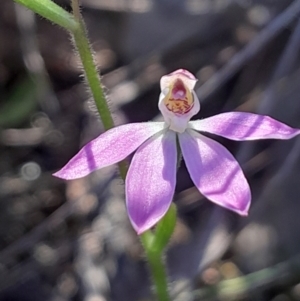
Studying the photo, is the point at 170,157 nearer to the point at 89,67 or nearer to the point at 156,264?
the point at 89,67

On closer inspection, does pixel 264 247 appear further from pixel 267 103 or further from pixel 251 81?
pixel 251 81

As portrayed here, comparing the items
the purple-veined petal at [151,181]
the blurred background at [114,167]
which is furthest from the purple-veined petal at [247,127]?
the blurred background at [114,167]

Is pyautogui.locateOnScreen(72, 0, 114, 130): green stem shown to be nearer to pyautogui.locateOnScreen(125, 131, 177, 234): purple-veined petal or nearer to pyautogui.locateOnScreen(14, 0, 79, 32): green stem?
pyautogui.locateOnScreen(14, 0, 79, 32): green stem

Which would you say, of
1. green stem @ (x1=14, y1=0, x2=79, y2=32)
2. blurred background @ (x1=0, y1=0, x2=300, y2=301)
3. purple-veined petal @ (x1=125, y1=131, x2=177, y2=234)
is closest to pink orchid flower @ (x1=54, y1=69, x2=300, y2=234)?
purple-veined petal @ (x1=125, y1=131, x2=177, y2=234)

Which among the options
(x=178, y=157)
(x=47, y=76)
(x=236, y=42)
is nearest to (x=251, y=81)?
(x=236, y=42)

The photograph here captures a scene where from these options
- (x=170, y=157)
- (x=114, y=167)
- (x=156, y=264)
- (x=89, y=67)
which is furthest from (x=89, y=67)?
(x=114, y=167)

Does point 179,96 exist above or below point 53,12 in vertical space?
below

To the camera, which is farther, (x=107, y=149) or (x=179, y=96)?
(x=179, y=96)
